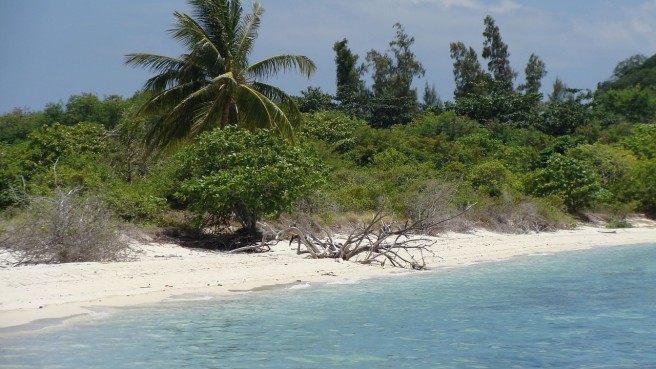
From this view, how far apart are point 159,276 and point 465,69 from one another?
45383 millimetres

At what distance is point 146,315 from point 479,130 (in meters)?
32.9

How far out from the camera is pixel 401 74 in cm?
5519

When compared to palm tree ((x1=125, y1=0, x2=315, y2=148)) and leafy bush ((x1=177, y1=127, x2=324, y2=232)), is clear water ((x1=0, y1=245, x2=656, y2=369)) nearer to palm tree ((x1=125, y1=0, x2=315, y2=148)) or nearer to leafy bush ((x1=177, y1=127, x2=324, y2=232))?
leafy bush ((x1=177, y1=127, x2=324, y2=232))

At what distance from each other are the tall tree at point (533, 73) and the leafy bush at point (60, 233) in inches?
1879

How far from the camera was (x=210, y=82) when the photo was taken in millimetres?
21875

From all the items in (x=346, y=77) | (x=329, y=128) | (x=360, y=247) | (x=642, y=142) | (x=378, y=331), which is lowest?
(x=378, y=331)

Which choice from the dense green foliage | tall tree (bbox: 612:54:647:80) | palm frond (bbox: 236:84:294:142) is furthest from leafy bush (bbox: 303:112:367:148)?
tall tree (bbox: 612:54:647:80)

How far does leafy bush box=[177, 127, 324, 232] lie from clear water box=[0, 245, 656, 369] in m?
3.74

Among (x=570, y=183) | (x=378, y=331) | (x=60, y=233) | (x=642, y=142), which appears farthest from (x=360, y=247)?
(x=642, y=142)

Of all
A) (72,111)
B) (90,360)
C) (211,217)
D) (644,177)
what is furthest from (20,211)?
(644,177)

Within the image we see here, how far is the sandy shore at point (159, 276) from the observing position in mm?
12133

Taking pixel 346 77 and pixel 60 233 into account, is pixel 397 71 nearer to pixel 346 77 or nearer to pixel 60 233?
pixel 346 77

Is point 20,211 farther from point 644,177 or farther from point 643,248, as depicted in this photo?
point 644,177

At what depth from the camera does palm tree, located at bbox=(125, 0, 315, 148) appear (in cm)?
2144
